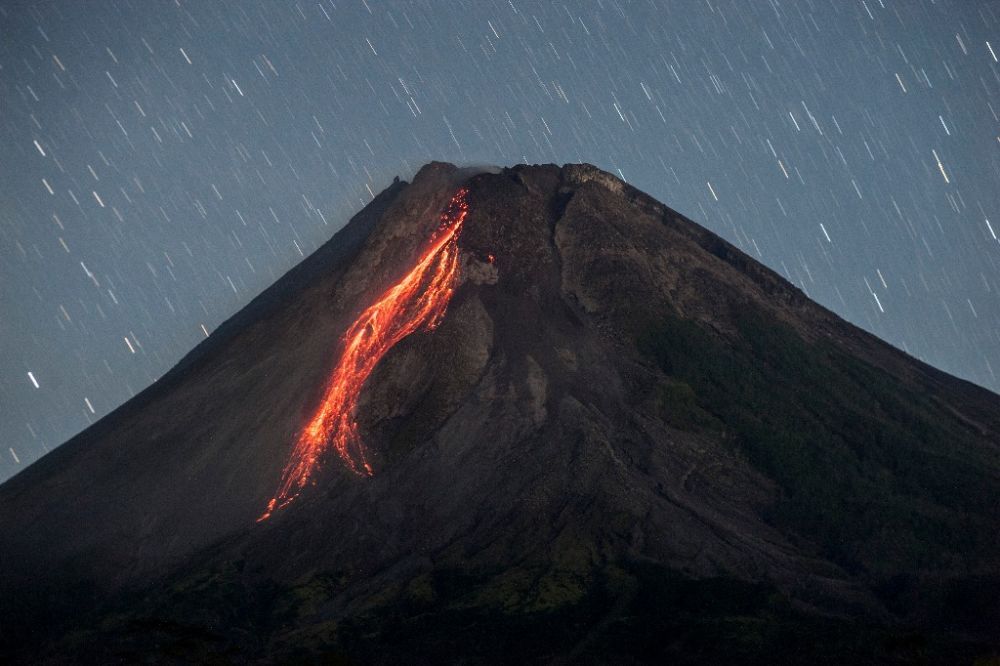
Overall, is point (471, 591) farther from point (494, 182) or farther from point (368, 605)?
point (494, 182)

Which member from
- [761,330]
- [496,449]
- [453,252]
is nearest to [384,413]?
[496,449]

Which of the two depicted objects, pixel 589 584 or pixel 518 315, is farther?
pixel 518 315

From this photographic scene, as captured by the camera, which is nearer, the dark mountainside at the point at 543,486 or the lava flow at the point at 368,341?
the dark mountainside at the point at 543,486

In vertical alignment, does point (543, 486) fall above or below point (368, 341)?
below

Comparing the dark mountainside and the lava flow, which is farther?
the lava flow
